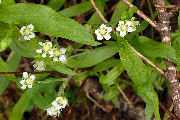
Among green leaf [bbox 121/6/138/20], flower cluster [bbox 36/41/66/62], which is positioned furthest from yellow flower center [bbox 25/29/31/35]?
green leaf [bbox 121/6/138/20]

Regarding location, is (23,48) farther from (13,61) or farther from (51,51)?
(51,51)

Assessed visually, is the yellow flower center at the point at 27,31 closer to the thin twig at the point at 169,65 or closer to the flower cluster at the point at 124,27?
the flower cluster at the point at 124,27

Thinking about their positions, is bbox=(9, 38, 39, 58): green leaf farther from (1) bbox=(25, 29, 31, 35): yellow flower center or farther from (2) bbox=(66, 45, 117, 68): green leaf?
(1) bbox=(25, 29, 31, 35): yellow flower center

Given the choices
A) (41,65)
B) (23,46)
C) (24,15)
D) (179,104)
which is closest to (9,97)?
(23,46)

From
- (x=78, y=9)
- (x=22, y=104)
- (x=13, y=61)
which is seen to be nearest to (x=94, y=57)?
(x=78, y=9)

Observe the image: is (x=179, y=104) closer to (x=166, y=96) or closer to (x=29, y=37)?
(x=166, y=96)

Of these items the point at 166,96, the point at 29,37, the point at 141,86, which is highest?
the point at 29,37
